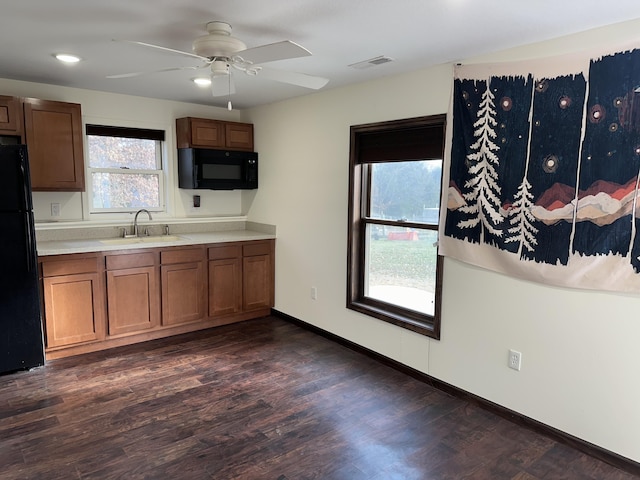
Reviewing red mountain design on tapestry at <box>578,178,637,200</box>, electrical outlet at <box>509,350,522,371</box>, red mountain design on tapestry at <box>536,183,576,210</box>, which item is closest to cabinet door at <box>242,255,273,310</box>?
electrical outlet at <box>509,350,522,371</box>

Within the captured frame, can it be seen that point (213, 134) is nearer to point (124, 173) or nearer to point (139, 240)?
point (124, 173)

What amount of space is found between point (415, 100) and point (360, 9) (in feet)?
3.84

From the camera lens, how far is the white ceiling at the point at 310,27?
6.67ft

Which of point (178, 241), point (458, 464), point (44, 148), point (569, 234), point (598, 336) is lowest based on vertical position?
point (458, 464)

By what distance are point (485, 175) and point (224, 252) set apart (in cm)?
261

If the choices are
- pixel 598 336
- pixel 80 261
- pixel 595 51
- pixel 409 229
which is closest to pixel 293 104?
pixel 409 229

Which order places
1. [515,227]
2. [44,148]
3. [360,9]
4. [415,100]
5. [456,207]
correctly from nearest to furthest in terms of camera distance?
[360,9]
[515,227]
[456,207]
[415,100]
[44,148]

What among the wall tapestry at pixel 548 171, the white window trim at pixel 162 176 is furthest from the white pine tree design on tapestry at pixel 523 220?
the white window trim at pixel 162 176

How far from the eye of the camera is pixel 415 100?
10.3ft

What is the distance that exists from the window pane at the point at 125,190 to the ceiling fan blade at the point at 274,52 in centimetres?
269

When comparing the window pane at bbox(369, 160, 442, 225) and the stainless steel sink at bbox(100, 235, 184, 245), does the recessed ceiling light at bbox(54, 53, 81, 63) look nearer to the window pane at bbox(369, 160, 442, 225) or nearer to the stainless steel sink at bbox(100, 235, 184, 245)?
the stainless steel sink at bbox(100, 235, 184, 245)

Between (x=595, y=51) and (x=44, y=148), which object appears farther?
(x=44, y=148)

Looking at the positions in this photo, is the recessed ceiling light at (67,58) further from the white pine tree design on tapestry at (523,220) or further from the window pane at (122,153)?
the white pine tree design on tapestry at (523,220)

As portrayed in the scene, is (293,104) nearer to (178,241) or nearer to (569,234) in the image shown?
(178,241)
